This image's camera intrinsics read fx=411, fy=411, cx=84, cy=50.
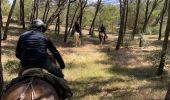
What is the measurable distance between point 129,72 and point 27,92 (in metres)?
19.1

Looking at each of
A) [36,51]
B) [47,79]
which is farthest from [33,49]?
[47,79]

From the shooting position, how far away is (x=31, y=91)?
23.1 ft

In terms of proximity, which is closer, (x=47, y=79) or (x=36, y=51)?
(x=47, y=79)

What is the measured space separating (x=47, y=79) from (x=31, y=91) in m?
0.92

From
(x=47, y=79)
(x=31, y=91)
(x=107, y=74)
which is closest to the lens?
(x=31, y=91)

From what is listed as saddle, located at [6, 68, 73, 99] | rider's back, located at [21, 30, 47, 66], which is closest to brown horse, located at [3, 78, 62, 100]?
saddle, located at [6, 68, 73, 99]

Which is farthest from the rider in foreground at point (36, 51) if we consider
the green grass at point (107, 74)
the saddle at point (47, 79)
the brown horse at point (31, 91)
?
the green grass at point (107, 74)

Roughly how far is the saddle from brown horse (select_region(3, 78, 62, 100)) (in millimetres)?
213

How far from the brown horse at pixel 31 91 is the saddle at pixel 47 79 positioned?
0.21 metres

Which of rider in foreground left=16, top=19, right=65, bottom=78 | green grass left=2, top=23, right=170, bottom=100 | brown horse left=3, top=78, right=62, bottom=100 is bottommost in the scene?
green grass left=2, top=23, right=170, bottom=100

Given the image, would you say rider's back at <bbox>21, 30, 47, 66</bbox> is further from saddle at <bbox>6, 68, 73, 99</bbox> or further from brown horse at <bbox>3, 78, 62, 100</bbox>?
brown horse at <bbox>3, 78, 62, 100</bbox>

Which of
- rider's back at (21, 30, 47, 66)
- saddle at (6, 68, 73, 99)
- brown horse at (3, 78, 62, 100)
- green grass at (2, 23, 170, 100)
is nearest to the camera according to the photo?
brown horse at (3, 78, 62, 100)

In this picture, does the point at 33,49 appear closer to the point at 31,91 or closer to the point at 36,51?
the point at 36,51

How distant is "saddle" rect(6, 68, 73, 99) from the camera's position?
25.5 feet
